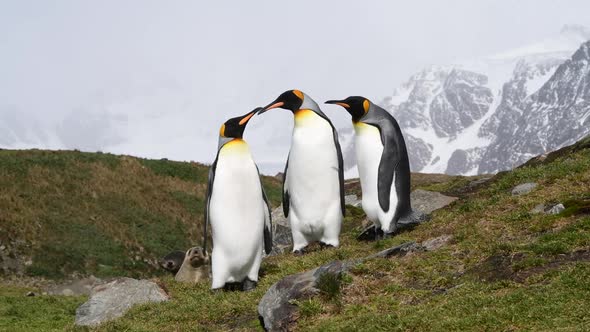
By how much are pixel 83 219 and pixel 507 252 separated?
22.6 metres

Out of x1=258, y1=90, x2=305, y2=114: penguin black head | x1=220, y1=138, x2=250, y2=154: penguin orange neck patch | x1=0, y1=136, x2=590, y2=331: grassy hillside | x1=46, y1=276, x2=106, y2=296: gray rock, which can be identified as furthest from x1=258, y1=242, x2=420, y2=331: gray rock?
x1=46, y1=276, x2=106, y2=296: gray rock

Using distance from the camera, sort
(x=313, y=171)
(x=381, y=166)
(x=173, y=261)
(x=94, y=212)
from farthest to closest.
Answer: (x=94, y=212) < (x=173, y=261) < (x=313, y=171) < (x=381, y=166)

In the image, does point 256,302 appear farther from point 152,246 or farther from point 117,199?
point 117,199

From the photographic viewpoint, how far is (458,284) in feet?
32.2

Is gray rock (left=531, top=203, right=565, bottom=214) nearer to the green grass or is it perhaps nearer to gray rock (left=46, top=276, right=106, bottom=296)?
the green grass

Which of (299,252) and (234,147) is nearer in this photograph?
(234,147)

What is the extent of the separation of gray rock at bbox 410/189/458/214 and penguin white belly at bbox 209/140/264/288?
7.71m

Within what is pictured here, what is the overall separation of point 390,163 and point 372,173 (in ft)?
1.55

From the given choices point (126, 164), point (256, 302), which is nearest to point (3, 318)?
point (256, 302)

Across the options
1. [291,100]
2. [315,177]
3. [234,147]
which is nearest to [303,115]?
[291,100]

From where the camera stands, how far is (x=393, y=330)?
8.27 m

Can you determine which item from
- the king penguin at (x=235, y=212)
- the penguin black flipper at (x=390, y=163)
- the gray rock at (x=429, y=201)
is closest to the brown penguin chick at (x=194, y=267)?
the king penguin at (x=235, y=212)

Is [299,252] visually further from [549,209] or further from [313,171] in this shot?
[549,209]

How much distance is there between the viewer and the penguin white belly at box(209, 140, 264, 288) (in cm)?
1327
